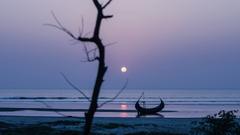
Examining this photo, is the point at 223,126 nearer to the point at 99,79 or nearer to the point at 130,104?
the point at 99,79

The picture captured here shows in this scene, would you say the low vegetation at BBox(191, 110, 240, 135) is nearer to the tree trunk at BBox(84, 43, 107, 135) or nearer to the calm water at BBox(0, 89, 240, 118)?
the calm water at BBox(0, 89, 240, 118)

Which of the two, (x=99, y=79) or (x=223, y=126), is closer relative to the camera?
(x=99, y=79)

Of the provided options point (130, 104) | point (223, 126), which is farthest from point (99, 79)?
point (130, 104)

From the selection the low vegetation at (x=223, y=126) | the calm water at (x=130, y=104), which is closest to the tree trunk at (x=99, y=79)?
the low vegetation at (x=223, y=126)

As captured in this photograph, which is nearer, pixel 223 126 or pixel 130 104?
pixel 223 126

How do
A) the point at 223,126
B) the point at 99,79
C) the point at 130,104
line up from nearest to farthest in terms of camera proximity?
the point at 99,79 < the point at 223,126 < the point at 130,104

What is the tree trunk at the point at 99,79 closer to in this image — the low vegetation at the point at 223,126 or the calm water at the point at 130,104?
the low vegetation at the point at 223,126

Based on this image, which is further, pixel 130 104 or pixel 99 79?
pixel 130 104

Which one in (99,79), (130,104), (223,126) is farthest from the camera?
(130,104)

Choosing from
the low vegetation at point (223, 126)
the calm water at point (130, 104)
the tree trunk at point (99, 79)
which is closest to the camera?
the tree trunk at point (99, 79)

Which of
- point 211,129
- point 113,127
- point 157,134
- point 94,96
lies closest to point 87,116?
point 94,96

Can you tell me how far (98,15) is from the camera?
14.3ft

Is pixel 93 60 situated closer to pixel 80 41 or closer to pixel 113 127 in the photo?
pixel 80 41

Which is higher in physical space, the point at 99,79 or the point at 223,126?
the point at 99,79
